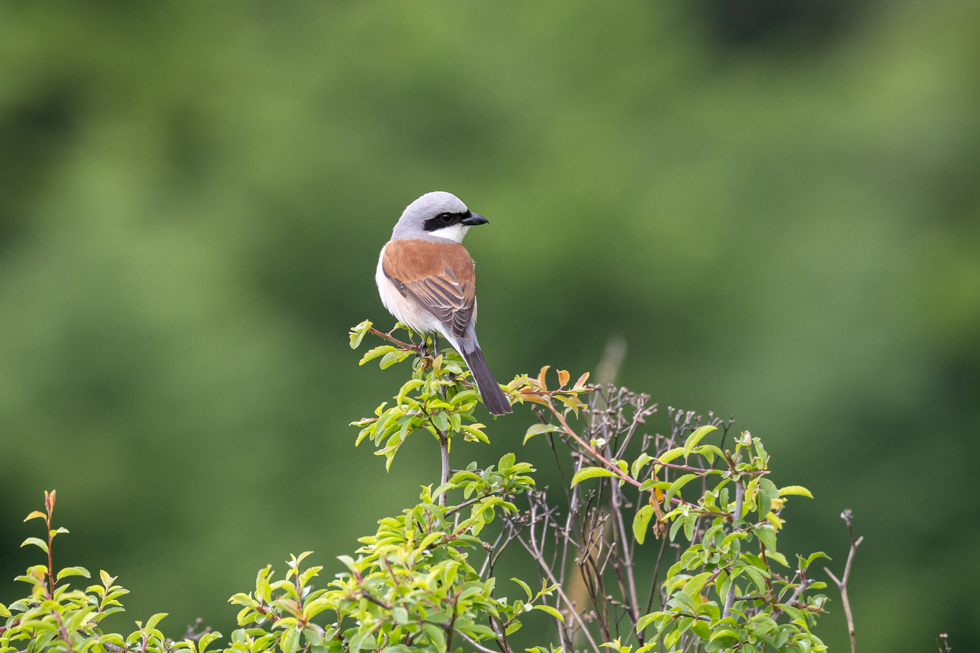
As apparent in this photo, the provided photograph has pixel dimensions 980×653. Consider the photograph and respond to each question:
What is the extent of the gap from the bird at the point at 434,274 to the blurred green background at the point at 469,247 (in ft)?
27.6

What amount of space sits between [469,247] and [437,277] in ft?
35.5

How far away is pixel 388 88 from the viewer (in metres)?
16.7

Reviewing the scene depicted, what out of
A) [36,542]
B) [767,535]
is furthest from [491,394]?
[36,542]

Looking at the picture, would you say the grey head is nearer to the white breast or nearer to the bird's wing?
the bird's wing

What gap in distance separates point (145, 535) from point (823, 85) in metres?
14.8

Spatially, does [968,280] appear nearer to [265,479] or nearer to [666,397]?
[666,397]

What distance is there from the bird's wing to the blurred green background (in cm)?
851

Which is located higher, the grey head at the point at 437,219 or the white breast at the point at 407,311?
the grey head at the point at 437,219

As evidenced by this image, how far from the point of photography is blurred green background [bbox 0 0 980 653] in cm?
1320

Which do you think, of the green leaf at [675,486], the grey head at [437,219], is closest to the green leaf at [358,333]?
the green leaf at [675,486]

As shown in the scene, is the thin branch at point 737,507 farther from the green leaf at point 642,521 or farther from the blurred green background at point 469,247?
the blurred green background at point 469,247

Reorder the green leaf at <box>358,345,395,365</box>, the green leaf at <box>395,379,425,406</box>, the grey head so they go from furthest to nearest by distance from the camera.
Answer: the grey head, the green leaf at <box>358,345,395,365</box>, the green leaf at <box>395,379,425,406</box>

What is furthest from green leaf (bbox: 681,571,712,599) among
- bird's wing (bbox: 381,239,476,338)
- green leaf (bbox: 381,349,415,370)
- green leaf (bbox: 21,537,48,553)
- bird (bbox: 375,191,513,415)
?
bird's wing (bbox: 381,239,476,338)

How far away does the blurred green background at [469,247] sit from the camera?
43.3 ft
